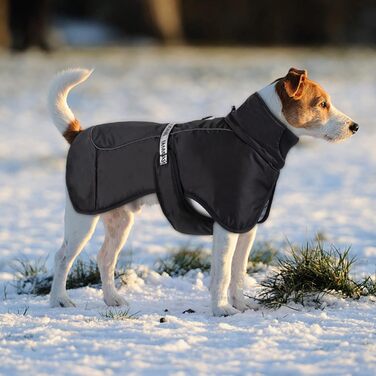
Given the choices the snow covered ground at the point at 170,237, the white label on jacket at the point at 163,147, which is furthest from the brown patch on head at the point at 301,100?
the snow covered ground at the point at 170,237

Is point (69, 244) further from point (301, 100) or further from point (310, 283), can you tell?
point (301, 100)

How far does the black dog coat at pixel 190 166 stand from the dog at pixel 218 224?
90mm

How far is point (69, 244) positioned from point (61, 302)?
Answer: 36cm

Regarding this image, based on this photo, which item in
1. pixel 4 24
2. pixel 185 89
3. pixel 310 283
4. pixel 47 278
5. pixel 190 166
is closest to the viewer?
pixel 190 166

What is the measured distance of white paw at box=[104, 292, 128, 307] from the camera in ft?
17.7

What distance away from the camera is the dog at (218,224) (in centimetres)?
498

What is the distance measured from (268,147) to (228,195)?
0.36 m

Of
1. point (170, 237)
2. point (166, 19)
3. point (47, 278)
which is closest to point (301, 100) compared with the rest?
point (47, 278)

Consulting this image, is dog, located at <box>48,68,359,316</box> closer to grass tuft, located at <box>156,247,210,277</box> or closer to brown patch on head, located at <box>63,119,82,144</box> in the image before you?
brown patch on head, located at <box>63,119,82,144</box>

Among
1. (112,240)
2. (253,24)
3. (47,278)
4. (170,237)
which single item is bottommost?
(47,278)

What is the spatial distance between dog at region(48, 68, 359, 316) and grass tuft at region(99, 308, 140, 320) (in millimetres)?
300

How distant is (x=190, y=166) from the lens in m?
4.99

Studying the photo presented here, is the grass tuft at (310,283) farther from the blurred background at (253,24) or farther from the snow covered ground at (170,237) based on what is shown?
the blurred background at (253,24)

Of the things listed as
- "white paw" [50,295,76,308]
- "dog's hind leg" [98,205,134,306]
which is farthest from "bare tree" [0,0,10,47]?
"white paw" [50,295,76,308]
